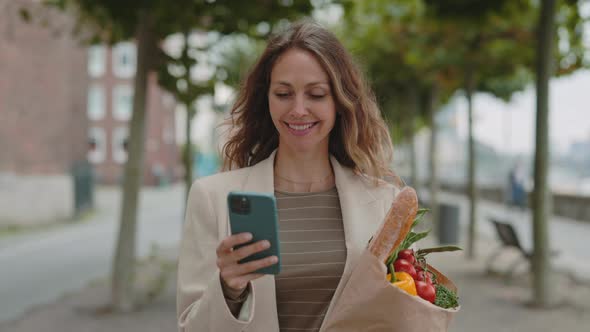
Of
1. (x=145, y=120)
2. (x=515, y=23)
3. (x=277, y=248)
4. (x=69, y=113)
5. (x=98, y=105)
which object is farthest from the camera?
(x=98, y=105)

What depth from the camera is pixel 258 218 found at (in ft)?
5.51

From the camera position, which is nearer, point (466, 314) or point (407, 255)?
point (407, 255)

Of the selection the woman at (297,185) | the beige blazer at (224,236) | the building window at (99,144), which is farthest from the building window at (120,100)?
the beige blazer at (224,236)

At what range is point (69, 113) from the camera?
91.7ft

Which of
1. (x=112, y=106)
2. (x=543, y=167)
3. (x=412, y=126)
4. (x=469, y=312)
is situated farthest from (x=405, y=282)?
(x=112, y=106)

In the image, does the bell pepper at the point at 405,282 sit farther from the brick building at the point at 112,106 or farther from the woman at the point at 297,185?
the brick building at the point at 112,106

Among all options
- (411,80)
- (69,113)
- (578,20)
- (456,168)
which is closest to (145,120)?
(578,20)

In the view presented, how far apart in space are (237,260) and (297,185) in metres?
0.73

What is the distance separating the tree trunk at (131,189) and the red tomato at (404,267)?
5747 mm

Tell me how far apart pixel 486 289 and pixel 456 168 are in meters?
54.6

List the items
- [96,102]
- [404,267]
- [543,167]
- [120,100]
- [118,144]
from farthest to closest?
[96,102] → [120,100] → [118,144] → [543,167] → [404,267]

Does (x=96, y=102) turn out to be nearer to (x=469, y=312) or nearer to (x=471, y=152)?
(x=471, y=152)

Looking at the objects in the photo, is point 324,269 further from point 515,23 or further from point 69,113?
point 69,113

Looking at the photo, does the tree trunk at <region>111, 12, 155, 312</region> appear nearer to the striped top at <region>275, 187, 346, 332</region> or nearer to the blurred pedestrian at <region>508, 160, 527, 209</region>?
the striped top at <region>275, 187, 346, 332</region>
